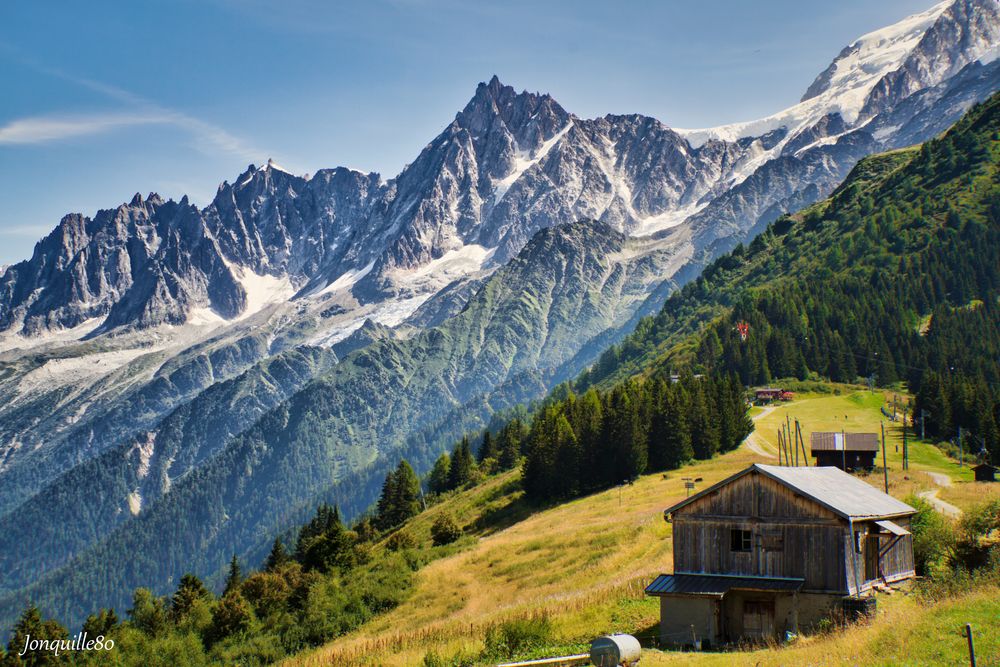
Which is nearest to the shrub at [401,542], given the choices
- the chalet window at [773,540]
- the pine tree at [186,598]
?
the pine tree at [186,598]

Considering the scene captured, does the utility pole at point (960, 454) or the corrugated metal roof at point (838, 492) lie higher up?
the corrugated metal roof at point (838, 492)

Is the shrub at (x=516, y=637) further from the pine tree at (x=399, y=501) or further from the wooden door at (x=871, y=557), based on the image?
the pine tree at (x=399, y=501)

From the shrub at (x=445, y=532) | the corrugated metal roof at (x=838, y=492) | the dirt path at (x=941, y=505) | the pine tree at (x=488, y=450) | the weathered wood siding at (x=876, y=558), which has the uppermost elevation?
the corrugated metal roof at (x=838, y=492)

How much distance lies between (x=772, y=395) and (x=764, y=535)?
110265 millimetres

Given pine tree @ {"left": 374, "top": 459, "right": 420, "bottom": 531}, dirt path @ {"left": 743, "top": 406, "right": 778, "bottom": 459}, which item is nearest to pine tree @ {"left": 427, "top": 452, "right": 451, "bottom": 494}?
pine tree @ {"left": 374, "top": 459, "right": 420, "bottom": 531}

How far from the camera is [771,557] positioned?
43188 millimetres

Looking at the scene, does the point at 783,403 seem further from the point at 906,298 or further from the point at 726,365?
the point at 906,298

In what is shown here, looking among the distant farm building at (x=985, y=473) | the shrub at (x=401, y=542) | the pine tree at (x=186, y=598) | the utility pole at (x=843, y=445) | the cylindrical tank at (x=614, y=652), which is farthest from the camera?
the shrub at (x=401, y=542)

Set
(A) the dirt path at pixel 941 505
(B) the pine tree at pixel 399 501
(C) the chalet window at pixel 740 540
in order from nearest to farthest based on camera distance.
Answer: (C) the chalet window at pixel 740 540 → (A) the dirt path at pixel 941 505 → (B) the pine tree at pixel 399 501

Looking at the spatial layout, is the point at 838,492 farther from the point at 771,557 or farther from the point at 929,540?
the point at 929,540

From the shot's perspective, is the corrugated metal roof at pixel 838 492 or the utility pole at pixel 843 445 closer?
the corrugated metal roof at pixel 838 492

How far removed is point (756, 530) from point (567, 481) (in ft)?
201

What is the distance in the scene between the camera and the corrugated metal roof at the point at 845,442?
88938 millimetres

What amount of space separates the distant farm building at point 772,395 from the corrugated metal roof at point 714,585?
10886 cm
